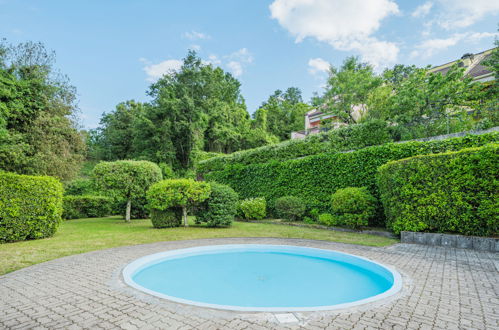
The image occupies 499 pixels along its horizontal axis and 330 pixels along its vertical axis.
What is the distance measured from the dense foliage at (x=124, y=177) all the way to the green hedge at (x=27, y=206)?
4.42 m

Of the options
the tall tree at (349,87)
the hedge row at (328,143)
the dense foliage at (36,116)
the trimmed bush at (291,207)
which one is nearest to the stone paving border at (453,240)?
the hedge row at (328,143)

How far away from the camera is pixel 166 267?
6223 millimetres

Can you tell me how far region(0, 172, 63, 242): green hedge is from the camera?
7855mm

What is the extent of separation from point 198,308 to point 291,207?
1016 centimetres

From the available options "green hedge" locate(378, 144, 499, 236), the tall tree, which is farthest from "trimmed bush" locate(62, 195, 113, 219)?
the tall tree

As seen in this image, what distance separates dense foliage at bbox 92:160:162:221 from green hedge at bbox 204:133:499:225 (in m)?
5.46

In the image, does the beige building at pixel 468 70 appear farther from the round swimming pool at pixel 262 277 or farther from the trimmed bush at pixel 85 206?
the trimmed bush at pixel 85 206

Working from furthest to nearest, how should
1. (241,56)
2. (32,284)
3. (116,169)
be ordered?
(241,56), (116,169), (32,284)

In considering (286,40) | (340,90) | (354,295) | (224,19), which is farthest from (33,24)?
(340,90)

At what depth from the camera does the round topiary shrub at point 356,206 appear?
9.85 meters

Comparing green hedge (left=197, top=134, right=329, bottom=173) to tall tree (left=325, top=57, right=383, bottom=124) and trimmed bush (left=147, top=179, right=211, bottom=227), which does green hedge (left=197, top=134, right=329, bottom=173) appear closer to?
trimmed bush (left=147, top=179, right=211, bottom=227)

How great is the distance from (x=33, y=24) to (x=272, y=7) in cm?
1223

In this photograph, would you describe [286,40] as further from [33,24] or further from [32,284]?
[32,284]

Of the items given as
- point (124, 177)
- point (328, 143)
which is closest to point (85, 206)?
point (124, 177)
